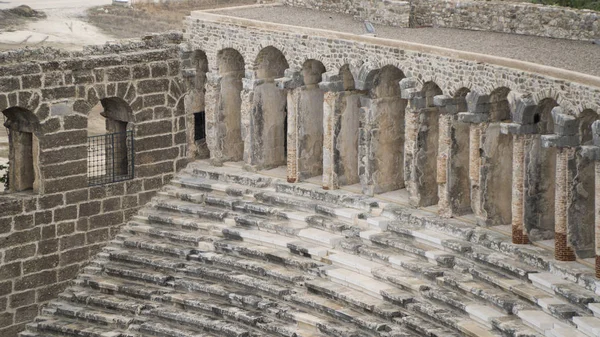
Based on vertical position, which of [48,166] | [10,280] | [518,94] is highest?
[518,94]

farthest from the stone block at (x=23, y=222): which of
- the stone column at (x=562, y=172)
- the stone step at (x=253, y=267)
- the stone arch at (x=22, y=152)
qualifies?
the stone column at (x=562, y=172)

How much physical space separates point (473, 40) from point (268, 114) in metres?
6.21

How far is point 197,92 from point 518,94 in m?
11.2

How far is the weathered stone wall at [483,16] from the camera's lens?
3603cm

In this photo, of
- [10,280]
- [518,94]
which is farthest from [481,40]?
[10,280]

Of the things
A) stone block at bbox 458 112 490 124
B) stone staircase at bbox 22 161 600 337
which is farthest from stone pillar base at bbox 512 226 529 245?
stone block at bbox 458 112 490 124

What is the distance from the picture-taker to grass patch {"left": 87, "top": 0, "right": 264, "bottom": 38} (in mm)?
49188

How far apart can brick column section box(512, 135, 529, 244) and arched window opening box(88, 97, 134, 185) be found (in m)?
11.0

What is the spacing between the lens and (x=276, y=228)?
3725 centimetres

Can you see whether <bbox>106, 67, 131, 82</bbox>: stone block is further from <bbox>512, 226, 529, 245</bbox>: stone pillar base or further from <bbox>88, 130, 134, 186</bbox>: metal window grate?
<bbox>512, 226, 529, 245</bbox>: stone pillar base

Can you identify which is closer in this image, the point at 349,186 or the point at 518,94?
the point at 518,94

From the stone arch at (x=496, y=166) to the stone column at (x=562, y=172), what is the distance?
259 centimetres

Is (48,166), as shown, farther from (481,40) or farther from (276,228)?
(481,40)

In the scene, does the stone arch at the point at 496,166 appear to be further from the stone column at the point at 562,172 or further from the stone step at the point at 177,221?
the stone step at the point at 177,221
